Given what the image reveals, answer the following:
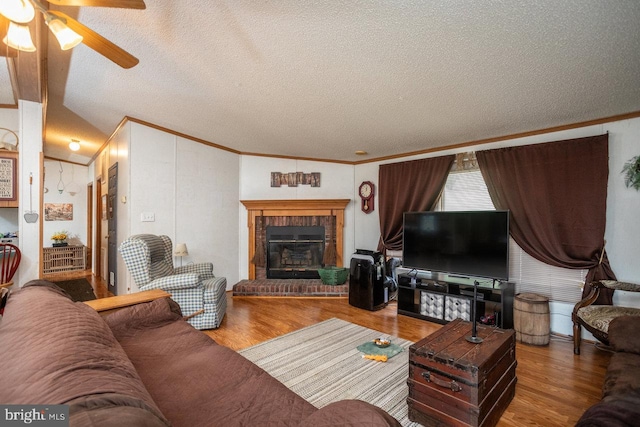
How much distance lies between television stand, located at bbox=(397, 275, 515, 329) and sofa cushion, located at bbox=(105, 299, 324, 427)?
2825 mm

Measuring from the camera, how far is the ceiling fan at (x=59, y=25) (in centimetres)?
135

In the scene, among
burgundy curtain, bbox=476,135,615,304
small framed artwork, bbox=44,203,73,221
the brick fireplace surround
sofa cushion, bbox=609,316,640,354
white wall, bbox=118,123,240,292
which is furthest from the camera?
small framed artwork, bbox=44,203,73,221

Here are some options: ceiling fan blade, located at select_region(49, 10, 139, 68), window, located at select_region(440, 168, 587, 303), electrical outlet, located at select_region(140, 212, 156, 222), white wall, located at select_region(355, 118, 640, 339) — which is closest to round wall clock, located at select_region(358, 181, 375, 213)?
window, located at select_region(440, 168, 587, 303)

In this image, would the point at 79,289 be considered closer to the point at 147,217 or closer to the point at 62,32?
the point at 147,217

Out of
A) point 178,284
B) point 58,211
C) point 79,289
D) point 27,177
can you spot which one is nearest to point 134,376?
point 178,284

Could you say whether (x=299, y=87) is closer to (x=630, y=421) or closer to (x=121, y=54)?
(x=121, y=54)

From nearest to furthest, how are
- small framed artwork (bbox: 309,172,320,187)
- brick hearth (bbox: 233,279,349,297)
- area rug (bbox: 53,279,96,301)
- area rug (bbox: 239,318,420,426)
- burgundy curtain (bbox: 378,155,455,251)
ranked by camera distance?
1. area rug (bbox: 239,318,420,426)
2. burgundy curtain (bbox: 378,155,455,251)
3. area rug (bbox: 53,279,96,301)
4. brick hearth (bbox: 233,279,349,297)
5. small framed artwork (bbox: 309,172,320,187)

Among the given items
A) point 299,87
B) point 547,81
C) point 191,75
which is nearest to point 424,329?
point 547,81

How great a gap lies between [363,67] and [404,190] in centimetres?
269

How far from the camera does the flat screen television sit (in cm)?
329

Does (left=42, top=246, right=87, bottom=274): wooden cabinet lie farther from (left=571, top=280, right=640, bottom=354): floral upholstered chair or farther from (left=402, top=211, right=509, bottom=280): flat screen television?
(left=571, top=280, right=640, bottom=354): floral upholstered chair

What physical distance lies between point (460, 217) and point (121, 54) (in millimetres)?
3453

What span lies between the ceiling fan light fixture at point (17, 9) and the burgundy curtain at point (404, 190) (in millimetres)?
4127

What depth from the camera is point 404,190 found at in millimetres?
4617
